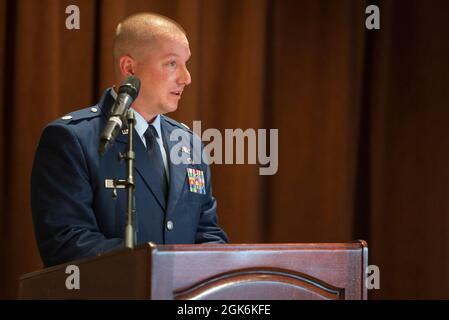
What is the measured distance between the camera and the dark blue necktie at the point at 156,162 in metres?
2.53

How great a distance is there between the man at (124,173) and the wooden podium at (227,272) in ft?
1.35

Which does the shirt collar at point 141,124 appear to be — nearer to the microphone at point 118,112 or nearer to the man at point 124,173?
the man at point 124,173

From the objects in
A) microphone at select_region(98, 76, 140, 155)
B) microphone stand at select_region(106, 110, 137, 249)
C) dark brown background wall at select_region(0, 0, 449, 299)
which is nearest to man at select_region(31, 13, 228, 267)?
microphone stand at select_region(106, 110, 137, 249)

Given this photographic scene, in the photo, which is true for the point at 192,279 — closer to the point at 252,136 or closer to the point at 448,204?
the point at 252,136

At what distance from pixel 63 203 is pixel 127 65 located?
0.60 metres

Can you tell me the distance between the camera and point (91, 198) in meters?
2.39

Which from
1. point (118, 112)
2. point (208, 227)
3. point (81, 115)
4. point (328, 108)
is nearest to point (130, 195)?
point (118, 112)

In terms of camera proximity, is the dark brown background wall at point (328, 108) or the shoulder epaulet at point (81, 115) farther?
the dark brown background wall at point (328, 108)

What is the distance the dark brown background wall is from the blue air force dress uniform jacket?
795 mm

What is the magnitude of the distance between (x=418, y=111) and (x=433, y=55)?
27 cm

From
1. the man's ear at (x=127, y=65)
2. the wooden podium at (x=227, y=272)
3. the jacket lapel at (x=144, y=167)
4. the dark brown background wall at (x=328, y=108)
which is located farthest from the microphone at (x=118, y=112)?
the dark brown background wall at (x=328, y=108)

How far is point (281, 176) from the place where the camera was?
3.57 metres

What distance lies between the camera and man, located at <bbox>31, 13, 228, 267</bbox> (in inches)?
91.0
